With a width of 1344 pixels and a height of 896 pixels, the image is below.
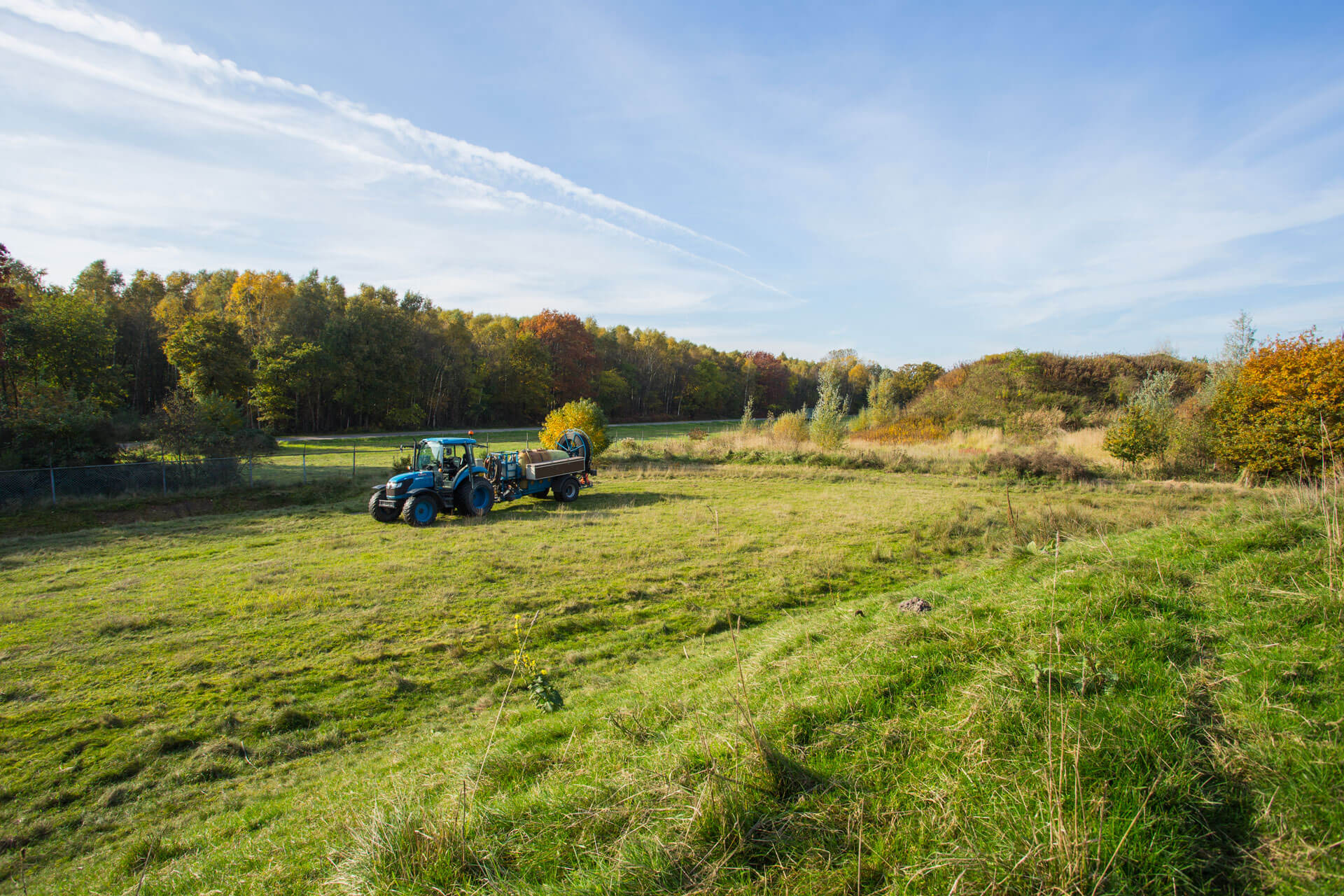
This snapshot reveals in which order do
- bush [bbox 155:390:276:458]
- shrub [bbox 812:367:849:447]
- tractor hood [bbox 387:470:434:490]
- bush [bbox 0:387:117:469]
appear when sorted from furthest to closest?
shrub [bbox 812:367:849:447]
bush [bbox 155:390:276:458]
bush [bbox 0:387:117:469]
tractor hood [bbox 387:470:434:490]

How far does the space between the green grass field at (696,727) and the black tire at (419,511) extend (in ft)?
12.4

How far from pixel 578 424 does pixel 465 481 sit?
916 cm

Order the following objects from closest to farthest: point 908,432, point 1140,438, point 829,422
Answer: point 1140,438 → point 829,422 → point 908,432

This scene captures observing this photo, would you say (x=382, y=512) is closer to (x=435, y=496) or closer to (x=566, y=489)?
(x=435, y=496)

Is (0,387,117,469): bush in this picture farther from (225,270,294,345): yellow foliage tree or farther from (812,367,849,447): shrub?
(812,367,849,447): shrub

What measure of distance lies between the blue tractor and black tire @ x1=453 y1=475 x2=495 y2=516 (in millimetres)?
18

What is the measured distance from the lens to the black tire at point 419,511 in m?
13.4

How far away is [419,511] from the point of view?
1339 cm

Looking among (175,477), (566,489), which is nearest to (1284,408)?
(566,489)

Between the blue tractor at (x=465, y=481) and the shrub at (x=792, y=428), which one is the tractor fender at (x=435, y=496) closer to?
the blue tractor at (x=465, y=481)

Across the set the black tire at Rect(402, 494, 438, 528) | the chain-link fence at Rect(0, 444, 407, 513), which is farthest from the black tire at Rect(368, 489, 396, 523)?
the chain-link fence at Rect(0, 444, 407, 513)

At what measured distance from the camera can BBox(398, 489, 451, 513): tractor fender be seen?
1373 cm

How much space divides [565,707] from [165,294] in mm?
56337

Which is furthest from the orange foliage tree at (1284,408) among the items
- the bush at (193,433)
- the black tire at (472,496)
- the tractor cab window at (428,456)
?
the bush at (193,433)
